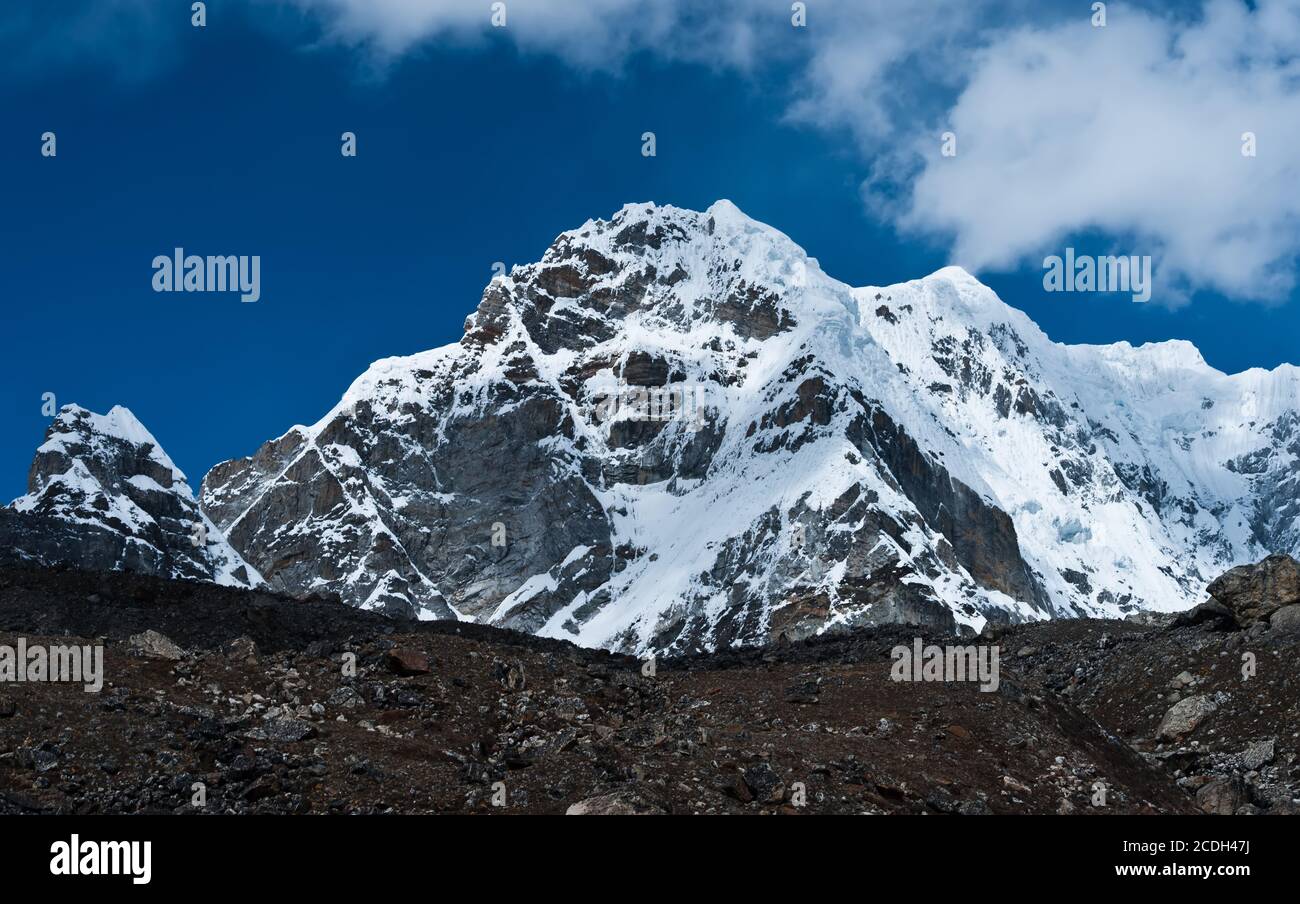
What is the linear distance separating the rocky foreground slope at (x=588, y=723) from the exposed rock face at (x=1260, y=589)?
0.22 feet

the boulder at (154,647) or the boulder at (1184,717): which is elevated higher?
the boulder at (154,647)

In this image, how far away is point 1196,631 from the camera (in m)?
45.6

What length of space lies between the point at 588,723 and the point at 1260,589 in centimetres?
2216

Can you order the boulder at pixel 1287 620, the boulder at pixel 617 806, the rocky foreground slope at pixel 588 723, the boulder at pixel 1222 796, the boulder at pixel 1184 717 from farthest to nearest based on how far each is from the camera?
the boulder at pixel 1287 620 → the boulder at pixel 1184 717 → the boulder at pixel 1222 796 → the rocky foreground slope at pixel 588 723 → the boulder at pixel 617 806

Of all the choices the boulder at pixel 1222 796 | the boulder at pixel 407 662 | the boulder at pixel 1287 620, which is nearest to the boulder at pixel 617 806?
the boulder at pixel 407 662

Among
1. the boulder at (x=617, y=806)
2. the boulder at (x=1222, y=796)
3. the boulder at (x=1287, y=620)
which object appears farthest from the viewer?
the boulder at (x=1287, y=620)

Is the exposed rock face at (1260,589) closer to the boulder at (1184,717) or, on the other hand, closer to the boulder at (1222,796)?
the boulder at (1184,717)

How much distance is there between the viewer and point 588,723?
33875mm

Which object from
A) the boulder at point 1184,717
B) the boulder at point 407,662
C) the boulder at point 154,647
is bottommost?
the boulder at point 1184,717

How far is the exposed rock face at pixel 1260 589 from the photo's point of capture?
144ft

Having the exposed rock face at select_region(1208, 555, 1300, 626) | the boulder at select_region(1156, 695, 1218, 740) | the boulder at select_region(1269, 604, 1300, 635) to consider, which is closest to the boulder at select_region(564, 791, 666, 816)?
the boulder at select_region(1156, 695, 1218, 740)

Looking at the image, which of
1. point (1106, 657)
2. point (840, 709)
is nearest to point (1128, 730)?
point (1106, 657)
